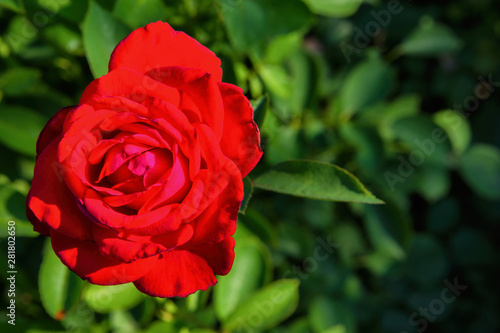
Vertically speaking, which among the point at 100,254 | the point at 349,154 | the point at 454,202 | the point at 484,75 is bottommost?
the point at 454,202

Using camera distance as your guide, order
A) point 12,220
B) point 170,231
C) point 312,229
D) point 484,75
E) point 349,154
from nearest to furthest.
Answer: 1. point 170,231
2. point 12,220
3. point 349,154
4. point 312,229
5. point 484,75

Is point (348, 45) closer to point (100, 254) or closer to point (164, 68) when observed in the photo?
point (164, 68)

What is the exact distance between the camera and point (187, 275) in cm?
57

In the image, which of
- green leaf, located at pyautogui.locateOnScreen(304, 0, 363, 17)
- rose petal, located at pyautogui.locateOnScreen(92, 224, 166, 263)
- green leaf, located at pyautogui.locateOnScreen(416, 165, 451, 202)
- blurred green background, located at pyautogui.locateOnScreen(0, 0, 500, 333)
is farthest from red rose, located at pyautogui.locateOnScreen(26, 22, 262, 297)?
green leaf, located at pyautogui.locateOnScreen(416, 165, 451, 202)

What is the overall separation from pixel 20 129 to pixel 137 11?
0.37m

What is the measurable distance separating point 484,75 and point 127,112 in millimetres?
1614

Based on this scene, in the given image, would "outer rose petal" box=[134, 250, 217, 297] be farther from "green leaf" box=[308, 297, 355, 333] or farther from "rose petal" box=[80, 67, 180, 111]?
"green leaf" box=[308, 297, 355, 333]

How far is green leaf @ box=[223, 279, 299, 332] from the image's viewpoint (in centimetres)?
100

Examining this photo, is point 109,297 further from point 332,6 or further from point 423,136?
point 423,136

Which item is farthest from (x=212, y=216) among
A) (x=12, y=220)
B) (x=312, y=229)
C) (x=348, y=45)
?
(x=348, y=45)

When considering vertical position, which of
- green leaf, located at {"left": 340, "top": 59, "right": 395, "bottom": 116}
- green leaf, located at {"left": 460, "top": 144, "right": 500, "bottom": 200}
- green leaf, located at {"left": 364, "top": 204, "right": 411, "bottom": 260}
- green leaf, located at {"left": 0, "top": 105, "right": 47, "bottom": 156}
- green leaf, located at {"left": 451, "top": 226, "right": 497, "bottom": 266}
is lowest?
green leaf, located at {"left": 451, "top": 226, "right": 497, "bottom": 266}

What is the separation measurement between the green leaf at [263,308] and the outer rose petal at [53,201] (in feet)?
1.66

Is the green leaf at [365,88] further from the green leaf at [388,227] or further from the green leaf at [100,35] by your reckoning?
the green leaf at [100,35]

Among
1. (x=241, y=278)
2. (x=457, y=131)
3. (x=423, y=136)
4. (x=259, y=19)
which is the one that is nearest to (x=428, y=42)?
(x=457, y=131)
